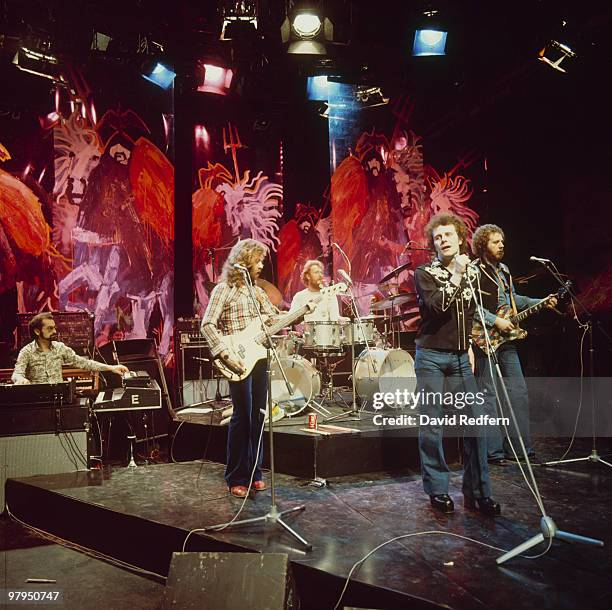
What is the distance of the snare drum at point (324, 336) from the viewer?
6.30 metres

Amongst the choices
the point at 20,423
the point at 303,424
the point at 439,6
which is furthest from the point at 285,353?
the point at 439,6

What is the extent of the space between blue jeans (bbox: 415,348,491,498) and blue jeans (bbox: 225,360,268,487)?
130cm

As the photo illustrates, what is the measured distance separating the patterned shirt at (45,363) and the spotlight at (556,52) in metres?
6.29

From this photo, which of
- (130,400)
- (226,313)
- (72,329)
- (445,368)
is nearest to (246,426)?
(226,313)

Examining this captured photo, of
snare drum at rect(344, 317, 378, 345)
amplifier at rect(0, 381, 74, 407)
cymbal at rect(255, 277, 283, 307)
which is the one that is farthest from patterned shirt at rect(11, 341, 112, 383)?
cymbal at rect(255, 277, 283, 307)

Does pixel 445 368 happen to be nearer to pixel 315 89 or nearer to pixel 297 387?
pixel 297 387

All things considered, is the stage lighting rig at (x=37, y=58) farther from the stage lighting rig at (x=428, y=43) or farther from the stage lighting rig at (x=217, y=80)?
the stage lighting rig at (x=428, y=43)

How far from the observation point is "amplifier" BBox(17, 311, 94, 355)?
706 centimetres

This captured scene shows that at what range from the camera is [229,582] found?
2463 millimetres

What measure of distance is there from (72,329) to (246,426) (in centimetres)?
415

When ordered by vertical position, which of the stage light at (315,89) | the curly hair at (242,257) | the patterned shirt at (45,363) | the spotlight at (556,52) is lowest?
the patterned shirt at (45,363)

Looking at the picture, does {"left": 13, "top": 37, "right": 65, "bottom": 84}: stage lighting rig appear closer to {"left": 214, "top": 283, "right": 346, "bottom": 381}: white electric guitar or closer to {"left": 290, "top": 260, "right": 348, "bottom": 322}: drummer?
{"left": 290, "top": 260, "right": 348, "bottom": 322}: drummer

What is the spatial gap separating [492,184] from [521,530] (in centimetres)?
768

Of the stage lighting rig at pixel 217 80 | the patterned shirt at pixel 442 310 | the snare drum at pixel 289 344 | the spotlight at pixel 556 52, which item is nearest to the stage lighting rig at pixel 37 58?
the stage lighting rig at pixel 217 80
